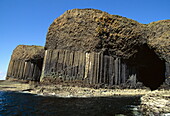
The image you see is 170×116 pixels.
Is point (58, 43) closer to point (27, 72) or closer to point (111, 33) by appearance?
point (111, 33)

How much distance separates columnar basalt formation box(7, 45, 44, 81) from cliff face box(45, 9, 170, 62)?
8.34 meters

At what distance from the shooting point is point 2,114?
5.83 meters

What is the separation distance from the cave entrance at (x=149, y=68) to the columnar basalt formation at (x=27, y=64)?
1711 cm

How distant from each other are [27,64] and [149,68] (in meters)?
20.2

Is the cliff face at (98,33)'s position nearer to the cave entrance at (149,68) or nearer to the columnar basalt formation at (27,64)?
the cave entrance at (149,68)

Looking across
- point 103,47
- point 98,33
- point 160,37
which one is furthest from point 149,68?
point 98,33

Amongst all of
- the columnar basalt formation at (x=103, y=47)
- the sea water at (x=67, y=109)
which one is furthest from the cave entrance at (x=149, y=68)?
the sea water at (x=67, y=109)

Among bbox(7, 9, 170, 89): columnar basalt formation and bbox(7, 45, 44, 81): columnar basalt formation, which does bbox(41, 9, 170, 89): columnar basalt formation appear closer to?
bbox(7, 9, 170, 89): columnar basalt formation

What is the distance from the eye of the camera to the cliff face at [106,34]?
643 inches

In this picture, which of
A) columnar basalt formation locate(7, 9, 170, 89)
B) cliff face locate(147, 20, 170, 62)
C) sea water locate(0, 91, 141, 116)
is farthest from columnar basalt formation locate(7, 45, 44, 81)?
cliff face locate(147, 20, 170, 62)

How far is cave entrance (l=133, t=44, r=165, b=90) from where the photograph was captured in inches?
716

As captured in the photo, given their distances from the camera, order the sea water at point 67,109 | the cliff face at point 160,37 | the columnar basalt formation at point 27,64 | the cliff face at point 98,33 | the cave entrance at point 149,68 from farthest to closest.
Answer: the columnar basalt formation at point 27,64 < the cave entrance at point 149,68 < the cliff face at point 160,37 < the cliff face at point 98,33 < the sea water at point 67,109

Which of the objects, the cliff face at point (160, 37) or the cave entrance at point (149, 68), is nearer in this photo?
the cliff face at point (160, 37)

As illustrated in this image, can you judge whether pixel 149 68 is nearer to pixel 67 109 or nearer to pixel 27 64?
pixel 67 109
